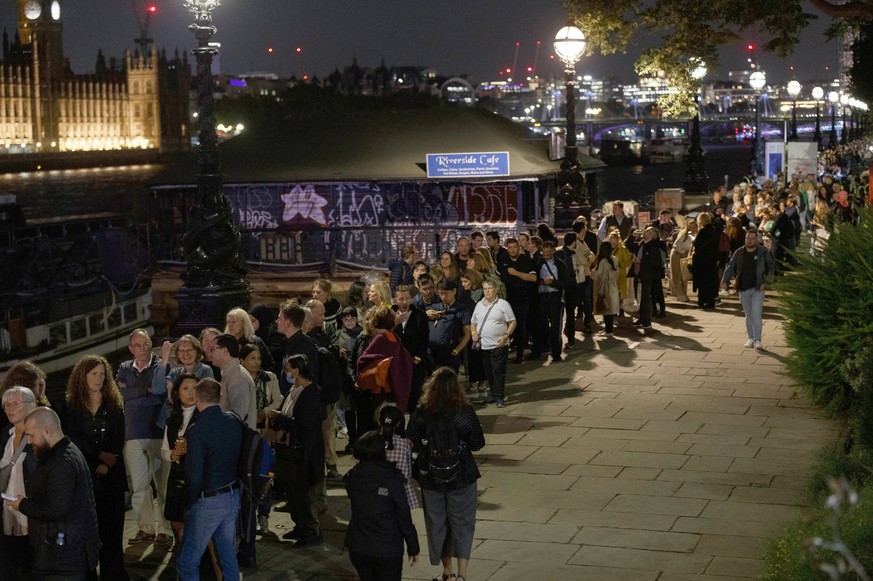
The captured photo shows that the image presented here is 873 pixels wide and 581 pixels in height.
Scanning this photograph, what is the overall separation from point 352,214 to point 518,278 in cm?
1385

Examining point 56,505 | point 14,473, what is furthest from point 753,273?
point 56,505

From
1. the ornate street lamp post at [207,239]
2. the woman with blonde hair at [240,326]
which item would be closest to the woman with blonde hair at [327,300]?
the ornate street lamp post at [207,239]

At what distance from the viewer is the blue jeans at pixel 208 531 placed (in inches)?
301

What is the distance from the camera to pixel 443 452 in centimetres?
797

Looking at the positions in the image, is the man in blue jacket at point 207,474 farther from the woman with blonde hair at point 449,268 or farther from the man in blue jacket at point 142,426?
the woman with blonde hair at point 449,268

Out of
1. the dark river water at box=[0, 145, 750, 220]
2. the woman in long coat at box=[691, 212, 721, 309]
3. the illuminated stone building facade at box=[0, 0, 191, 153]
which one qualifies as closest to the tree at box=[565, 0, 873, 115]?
the woman in long coat at box=[691, 212, 721, 309]

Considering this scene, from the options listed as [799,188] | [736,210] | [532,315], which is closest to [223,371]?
[532,315]

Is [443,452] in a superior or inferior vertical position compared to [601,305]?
inferior

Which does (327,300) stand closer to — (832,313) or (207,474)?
(207,474)

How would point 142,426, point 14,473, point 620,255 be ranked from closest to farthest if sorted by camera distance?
point 14,473, point 142,426, point 620,255

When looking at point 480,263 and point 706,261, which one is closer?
point 480,263

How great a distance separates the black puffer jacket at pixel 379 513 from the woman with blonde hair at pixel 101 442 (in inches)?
80.7

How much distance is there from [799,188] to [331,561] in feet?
83.3

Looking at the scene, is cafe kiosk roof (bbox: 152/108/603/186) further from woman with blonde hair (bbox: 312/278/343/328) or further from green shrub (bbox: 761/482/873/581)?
green shrub (bbox: 761/482/873/581)
